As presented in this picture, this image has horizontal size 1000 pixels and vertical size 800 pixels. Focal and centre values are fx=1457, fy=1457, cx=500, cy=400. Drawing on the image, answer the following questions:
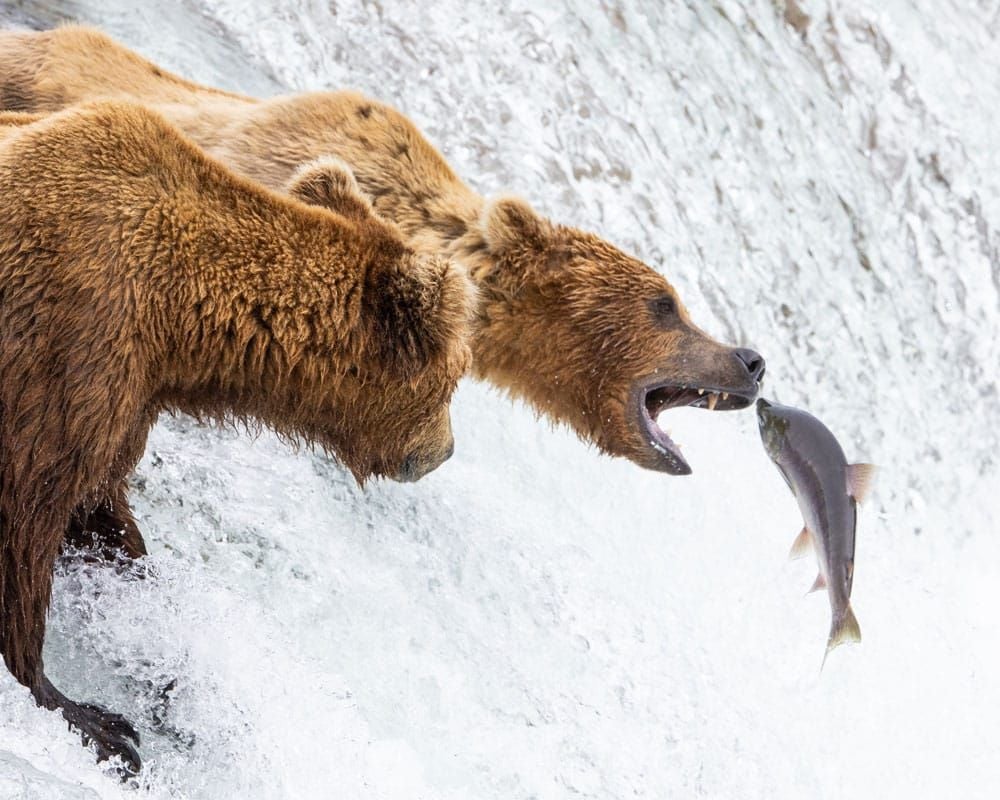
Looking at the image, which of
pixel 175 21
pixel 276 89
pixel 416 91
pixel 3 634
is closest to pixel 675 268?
pixel 416 91

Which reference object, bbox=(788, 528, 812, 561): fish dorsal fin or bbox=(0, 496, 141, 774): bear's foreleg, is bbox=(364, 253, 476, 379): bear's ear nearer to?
bbox=(0, 496, 141, 774): bear's foreleg

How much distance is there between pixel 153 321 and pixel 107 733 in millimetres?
1092

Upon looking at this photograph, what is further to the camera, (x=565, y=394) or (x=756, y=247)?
(x=756, y=247)

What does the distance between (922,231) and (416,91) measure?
3063 mm

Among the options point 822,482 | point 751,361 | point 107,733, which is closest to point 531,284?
point 751,361

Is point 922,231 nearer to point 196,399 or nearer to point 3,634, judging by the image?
point 196,399

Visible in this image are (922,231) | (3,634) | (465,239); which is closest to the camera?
(3,634)

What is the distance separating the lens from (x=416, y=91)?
7781 mm

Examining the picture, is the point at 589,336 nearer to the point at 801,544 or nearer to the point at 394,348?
the point at 801,544

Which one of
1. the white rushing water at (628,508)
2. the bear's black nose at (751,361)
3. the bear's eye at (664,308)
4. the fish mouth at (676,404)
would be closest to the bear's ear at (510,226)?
the bear's eye at (664,308)

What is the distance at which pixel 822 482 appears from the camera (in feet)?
15.6

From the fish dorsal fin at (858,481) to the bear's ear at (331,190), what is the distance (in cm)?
182

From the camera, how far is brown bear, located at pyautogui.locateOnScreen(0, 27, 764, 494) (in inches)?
204

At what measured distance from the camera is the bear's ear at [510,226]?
5129 millimetres
